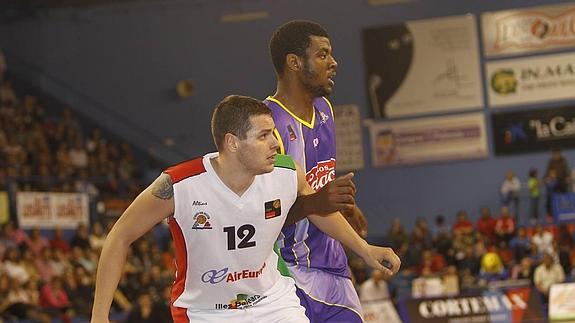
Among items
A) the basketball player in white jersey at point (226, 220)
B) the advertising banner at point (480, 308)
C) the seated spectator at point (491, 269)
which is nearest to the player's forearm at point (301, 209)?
the basketball player in white jersey at point (226, 220)

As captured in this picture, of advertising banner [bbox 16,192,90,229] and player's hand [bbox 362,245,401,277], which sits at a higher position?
player's hand [bbox 362,245,401,277]

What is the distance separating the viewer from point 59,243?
74.2 feet

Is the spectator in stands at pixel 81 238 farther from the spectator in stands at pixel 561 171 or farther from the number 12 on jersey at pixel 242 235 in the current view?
the number 12 on jersey at pixel 242 235

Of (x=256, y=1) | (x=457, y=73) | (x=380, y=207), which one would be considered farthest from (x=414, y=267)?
(x=256, y=1)

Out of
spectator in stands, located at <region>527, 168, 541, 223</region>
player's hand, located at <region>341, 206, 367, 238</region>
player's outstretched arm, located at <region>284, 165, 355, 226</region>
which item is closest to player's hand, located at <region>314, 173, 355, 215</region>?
player's outstretched arm, located at <region>284, 165, 355, 226</region>

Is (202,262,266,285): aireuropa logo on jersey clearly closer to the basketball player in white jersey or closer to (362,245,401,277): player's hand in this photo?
the basketball player in white jersey

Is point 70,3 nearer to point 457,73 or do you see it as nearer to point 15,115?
point 15,115

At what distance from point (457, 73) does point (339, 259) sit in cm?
2496

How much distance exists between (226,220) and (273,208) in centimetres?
28

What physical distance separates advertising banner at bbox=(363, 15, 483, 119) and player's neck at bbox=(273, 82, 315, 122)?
24632 mm

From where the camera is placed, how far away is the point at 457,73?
1205 inches

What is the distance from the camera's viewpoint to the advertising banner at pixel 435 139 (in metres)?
30.7

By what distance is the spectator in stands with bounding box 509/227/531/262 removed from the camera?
25062 millimetres

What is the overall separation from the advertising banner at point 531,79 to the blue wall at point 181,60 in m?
1.74
